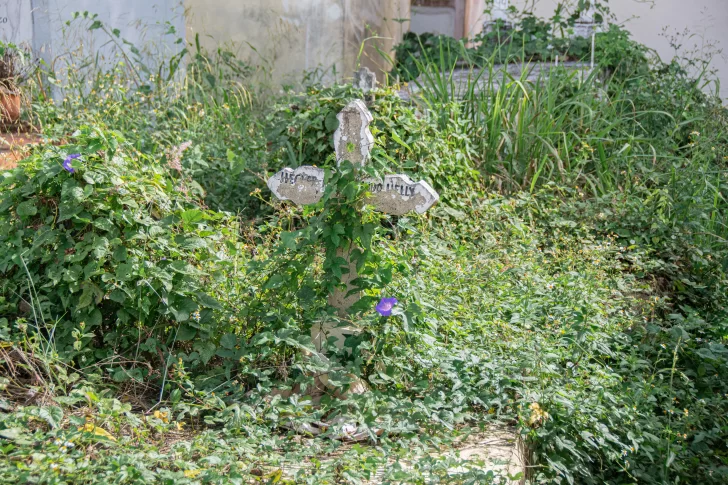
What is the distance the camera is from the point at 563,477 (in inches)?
116

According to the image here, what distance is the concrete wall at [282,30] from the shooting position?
754 cm

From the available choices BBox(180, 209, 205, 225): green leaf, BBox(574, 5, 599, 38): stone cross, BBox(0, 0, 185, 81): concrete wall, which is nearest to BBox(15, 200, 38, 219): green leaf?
BBox(180, 209, 205, 225): green leaf

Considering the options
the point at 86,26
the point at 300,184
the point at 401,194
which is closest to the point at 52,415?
the point at 300,184

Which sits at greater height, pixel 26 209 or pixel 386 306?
pixel 26 209

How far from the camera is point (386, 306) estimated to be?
10.2 feet

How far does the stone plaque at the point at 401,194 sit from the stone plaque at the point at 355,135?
0.14 m

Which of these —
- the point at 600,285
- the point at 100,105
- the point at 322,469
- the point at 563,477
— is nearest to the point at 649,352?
the point at 600,285

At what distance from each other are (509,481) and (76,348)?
1748 mm

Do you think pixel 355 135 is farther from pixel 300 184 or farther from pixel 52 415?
pixel 52 415

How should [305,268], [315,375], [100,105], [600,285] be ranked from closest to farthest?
[315,375], [305,268], [600,285], [100,105]

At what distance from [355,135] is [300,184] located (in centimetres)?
40

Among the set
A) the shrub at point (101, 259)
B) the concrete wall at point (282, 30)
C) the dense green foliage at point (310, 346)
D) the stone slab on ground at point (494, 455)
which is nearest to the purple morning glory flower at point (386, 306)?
the dense green foliage at point (310, 346)

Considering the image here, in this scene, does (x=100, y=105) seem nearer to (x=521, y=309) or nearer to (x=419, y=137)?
(x=419, y=137)

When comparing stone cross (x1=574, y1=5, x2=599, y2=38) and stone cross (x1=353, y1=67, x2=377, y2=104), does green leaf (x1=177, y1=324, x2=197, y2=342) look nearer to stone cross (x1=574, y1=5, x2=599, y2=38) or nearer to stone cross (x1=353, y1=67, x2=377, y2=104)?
stone cross (x1=353, y1=67, x2=377, y2=104)
